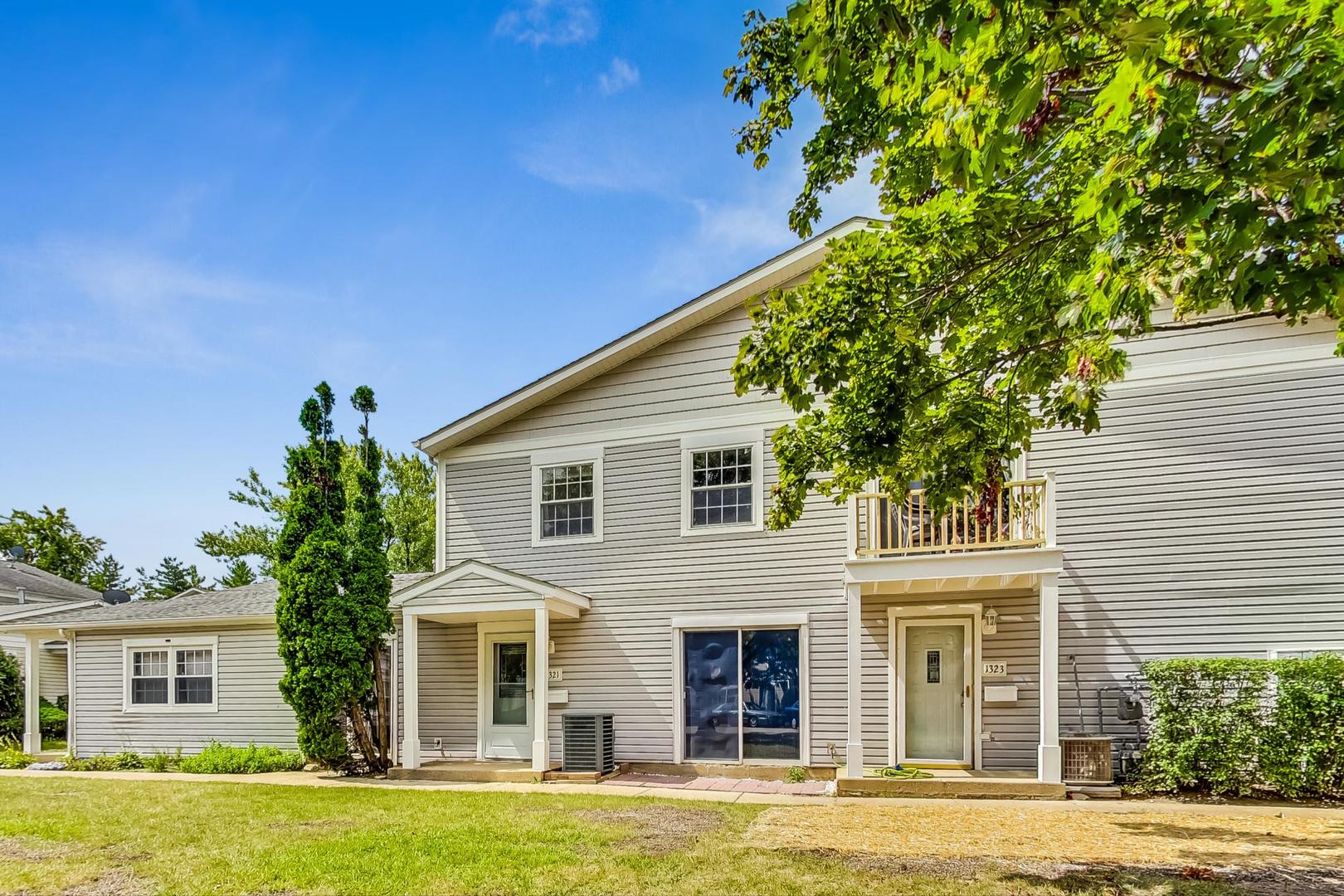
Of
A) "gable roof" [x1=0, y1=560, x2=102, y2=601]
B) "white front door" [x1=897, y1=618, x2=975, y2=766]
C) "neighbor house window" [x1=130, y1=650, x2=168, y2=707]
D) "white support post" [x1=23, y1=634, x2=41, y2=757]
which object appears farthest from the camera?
"gable roof" [x1=0, y1=560, x2=102, y2=601]

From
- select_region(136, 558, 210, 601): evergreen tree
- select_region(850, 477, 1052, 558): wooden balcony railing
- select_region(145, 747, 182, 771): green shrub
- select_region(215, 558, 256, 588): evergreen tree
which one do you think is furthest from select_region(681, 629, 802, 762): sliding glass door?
select_region(136, 558, 210, 601): evergreen tree

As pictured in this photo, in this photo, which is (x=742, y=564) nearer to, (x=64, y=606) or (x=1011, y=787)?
(x=1011, y=787)

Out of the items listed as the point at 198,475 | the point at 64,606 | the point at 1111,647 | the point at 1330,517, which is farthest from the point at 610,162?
the point at 198,475

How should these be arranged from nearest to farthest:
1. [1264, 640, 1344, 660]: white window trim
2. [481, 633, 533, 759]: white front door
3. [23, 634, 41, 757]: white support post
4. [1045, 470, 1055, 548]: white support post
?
[1264, 640, 1344, 660]: white window trim, [1045, 470, 1055, 548]: white support post, [481, 633, 533, 759]: white front door, [23, 634, 41, 757]: white support post

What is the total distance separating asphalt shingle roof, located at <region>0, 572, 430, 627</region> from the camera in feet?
46.8

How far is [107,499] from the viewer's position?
122 feet

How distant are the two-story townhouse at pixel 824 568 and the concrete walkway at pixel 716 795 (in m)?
0.64

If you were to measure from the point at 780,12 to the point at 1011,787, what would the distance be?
8168mm

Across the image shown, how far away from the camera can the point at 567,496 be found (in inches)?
516

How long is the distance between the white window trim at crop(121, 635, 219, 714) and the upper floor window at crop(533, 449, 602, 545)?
20.2ft

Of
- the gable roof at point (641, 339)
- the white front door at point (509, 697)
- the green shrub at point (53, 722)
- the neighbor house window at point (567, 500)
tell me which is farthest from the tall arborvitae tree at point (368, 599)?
the green shrub at point (53, 722)

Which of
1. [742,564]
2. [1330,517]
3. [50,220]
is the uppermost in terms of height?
[50,220]

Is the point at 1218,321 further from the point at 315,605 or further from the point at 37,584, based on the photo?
the point at 37,584

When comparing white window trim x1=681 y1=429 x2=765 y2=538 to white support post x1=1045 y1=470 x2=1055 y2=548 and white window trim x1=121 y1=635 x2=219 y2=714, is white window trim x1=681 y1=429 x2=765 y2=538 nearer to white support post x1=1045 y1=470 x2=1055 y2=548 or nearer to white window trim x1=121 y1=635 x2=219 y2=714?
white support post x1=1045 y1=470 x2=1055 y2=548
